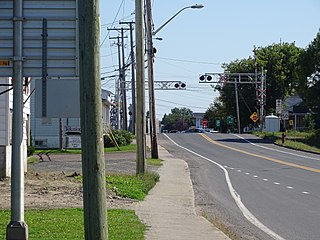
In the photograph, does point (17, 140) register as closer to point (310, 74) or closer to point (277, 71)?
point (310, 74)

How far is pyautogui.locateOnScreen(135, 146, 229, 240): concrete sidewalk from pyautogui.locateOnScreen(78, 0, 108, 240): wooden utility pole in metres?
4.53

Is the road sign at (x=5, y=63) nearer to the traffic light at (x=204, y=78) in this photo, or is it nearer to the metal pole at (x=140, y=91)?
the metal pole at (x=140, y=91)

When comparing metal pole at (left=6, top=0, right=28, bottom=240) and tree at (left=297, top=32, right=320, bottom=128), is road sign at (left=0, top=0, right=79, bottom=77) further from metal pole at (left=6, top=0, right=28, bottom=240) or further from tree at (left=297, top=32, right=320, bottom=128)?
tree at (left=297, top=32, right=320, bottom=128)

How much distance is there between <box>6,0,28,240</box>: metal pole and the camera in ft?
30.7

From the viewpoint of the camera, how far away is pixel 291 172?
31.0m

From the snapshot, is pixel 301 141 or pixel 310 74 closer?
pixel 301 141

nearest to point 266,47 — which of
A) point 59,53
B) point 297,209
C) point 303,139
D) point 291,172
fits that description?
point 303,139

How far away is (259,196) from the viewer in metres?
20.7

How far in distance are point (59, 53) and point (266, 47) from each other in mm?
96319

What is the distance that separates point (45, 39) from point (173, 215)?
6768 mm

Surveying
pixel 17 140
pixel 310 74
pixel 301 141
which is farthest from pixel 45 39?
pixel 310 74

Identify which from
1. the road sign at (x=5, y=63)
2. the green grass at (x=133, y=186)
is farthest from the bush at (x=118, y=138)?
the road sign at (x=5, y=63)

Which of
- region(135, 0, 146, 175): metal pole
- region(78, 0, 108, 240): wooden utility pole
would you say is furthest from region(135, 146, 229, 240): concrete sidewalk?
region(78, 0, 108, 240): wooden utility pole

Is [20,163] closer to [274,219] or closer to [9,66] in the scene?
[9,66]
